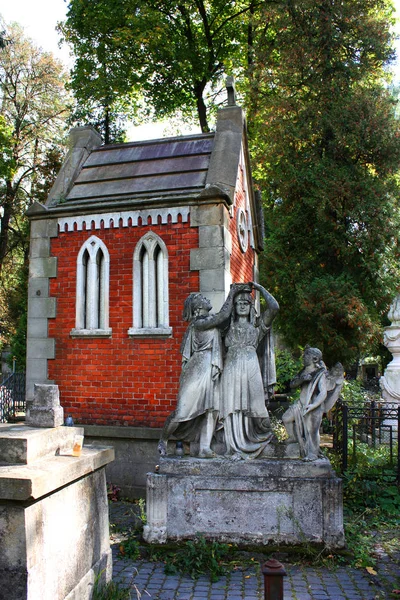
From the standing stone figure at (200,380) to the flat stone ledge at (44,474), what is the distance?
185 centimetres

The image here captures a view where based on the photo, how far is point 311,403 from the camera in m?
6.06

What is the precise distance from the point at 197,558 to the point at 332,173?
12.4 m

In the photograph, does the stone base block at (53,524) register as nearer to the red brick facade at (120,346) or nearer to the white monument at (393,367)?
the red brick facade at (120,346)

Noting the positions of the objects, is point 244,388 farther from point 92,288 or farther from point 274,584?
point 92,288

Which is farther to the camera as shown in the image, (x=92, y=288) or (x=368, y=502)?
(x=92, y=288)

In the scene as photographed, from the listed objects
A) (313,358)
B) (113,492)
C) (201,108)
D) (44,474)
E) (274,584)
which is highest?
(201,108)

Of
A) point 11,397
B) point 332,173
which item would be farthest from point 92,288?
point 332,173

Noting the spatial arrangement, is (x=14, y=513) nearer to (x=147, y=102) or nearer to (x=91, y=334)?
(x=91, y=334)

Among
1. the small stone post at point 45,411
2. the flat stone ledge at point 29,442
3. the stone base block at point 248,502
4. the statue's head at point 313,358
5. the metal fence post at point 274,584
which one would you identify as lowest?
the stone base block at point 248,502

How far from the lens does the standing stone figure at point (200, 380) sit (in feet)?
20.2

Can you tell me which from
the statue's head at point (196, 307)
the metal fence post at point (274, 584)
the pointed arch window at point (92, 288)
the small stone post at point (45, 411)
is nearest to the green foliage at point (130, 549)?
the small stone post at point (45, 411)

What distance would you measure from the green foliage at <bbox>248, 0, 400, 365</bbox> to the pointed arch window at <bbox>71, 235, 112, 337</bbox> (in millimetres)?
7157

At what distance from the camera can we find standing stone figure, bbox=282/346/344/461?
238 inches

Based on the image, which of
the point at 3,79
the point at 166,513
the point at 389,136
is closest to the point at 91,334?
the point at 166,513
